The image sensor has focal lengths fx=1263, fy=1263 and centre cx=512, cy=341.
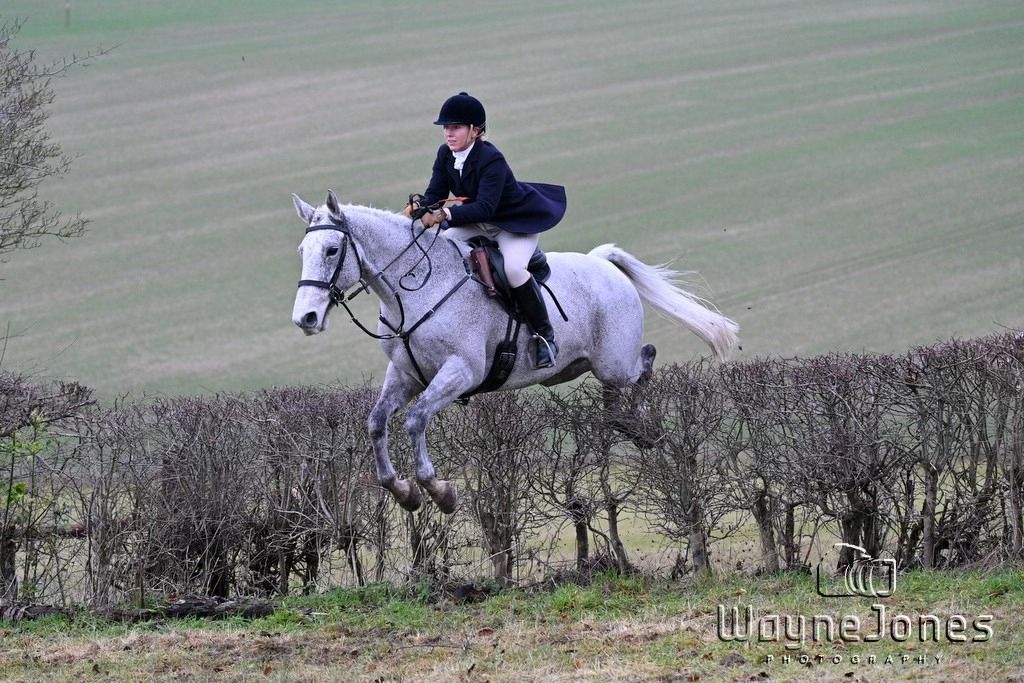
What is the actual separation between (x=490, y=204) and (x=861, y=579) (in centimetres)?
323

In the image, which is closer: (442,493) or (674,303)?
(442,493)

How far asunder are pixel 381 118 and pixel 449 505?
1245 inches

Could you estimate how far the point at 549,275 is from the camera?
Answer: 8125mm

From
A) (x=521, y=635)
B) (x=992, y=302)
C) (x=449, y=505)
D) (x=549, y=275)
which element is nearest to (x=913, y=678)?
(x=521, y=635)

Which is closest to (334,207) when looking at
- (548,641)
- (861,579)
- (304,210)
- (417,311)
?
(304,210)

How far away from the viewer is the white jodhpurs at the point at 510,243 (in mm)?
7668

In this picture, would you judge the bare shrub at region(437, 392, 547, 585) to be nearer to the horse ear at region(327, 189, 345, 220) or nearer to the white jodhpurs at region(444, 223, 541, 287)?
the white jodhpurs at region(444, 223, 541, 287)

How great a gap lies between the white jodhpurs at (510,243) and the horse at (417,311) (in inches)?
6.0

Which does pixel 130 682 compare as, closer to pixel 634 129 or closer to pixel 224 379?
pixel 224 379

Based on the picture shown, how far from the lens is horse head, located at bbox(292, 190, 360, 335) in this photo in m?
6.63

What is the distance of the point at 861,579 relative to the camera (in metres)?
7.76

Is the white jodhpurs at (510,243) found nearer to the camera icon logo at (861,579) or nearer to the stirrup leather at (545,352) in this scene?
the stirrup leather at (545,352)

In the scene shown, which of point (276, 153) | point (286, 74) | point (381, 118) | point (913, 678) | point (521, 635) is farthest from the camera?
point (286, 74)

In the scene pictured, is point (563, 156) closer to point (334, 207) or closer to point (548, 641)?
point (334, 207)
